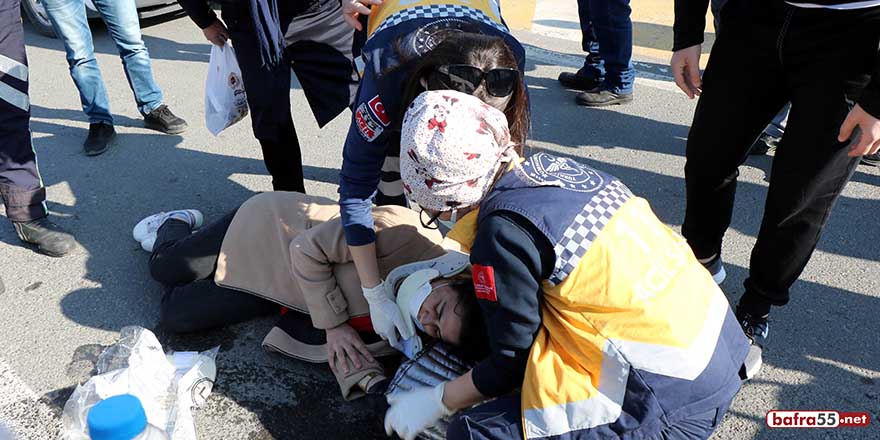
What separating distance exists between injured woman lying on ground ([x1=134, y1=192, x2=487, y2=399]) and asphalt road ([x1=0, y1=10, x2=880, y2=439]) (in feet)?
0.34

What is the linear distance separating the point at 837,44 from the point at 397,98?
3.79ft

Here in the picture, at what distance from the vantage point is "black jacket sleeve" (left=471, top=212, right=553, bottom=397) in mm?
1425

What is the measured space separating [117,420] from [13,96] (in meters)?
1.81

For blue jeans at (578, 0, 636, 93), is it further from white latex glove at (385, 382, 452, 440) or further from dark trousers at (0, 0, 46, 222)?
dark trousers at (0, 0, 46, 222)

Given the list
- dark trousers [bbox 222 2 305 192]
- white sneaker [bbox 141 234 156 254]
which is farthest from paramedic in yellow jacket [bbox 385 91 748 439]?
white sneaker [bbox 141 234 156 254]

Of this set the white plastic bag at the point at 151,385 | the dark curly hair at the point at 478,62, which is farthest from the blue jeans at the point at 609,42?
the white plastic bag at the point at 151,385

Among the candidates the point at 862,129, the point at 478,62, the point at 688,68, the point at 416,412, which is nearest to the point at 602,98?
the point at 688,68

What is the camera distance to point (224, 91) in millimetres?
2818

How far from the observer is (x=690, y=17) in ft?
7.16

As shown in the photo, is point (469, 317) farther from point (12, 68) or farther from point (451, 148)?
point (12, 68)

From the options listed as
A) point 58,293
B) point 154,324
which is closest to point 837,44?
point 154,324

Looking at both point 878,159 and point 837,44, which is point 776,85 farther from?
point 878,159

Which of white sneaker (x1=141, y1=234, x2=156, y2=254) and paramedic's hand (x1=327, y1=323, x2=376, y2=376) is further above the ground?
paramedic's hand (x1=327, y1=323, x2=376, y2=376)

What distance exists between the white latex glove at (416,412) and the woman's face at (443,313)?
0.14 m
